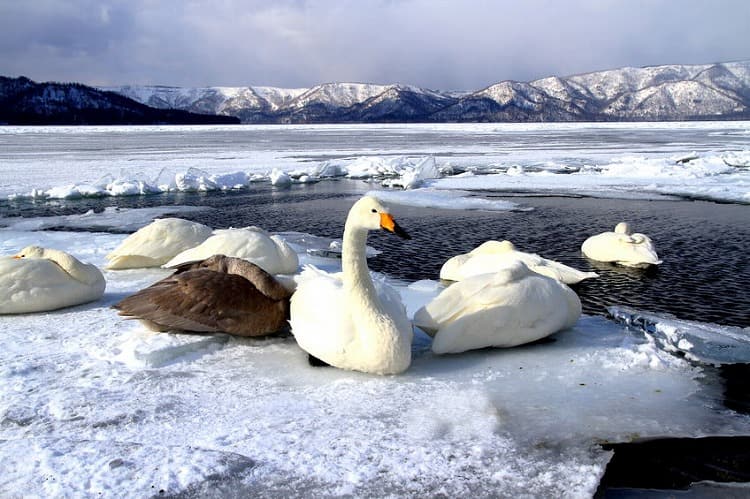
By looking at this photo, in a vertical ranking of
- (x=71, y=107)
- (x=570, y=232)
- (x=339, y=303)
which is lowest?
(x=570, y=232)

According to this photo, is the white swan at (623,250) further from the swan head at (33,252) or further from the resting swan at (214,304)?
the swan head at (33,252)

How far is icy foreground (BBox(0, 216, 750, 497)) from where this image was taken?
2.86 m

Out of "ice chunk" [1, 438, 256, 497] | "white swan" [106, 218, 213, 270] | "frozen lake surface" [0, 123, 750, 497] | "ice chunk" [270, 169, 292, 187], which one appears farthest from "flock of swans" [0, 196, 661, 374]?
"ice chunk" [270, 169, 292, 187]

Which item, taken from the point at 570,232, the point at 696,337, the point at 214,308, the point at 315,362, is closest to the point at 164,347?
the point at 214,308

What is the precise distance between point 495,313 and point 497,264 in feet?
7.00

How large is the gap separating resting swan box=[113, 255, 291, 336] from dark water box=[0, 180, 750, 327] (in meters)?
2.58

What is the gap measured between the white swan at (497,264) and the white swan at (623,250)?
0.91 metres

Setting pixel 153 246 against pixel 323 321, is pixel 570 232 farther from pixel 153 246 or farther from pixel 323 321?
pixel 323 321

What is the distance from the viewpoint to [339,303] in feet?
13.7

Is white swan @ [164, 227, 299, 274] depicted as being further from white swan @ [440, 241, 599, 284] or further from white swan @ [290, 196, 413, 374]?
white swan @ [290, 196, 413, 374]

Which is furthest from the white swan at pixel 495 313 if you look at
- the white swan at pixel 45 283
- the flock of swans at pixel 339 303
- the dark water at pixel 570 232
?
the white swan at pixel 45 283

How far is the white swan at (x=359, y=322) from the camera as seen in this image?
3922 millimetres

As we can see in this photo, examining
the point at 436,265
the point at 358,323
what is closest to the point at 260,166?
the point at 436,265

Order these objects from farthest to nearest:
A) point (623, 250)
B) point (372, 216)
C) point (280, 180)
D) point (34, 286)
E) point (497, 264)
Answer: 1. point (280, 180)
2. point (623, 250)
3. point (497, 264)
4. point (34, 286)
5. point (372, 216)
